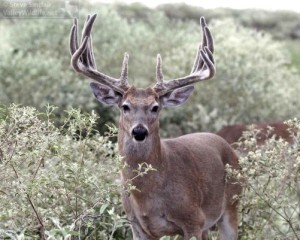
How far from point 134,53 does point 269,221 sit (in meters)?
11.7

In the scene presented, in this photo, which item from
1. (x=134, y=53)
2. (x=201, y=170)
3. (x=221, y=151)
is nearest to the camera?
(x=201, y=170)

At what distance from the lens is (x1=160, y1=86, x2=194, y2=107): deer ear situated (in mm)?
8431

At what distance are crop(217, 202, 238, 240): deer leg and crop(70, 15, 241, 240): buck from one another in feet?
0.65

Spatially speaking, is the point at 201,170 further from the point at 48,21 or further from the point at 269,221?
the point at 48,21

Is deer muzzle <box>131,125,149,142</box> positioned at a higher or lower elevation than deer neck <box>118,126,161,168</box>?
higher

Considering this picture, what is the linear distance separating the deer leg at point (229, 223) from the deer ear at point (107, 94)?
62.4 inches

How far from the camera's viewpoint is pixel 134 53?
20312 millimetres

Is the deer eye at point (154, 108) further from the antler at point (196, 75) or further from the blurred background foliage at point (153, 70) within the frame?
the blurred background foliage at point (153, 70)

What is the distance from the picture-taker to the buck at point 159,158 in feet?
26.1

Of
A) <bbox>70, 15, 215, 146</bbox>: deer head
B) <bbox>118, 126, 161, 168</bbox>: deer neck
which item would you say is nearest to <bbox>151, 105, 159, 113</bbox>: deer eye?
<bbox>70, 15, 215, 146</bbox>: deer head

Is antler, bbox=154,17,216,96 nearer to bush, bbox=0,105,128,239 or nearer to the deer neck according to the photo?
the deer neck

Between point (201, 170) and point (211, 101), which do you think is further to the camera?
point (211, 101)

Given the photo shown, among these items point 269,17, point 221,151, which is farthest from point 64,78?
point 269,17

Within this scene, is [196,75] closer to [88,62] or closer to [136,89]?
[136,89]
